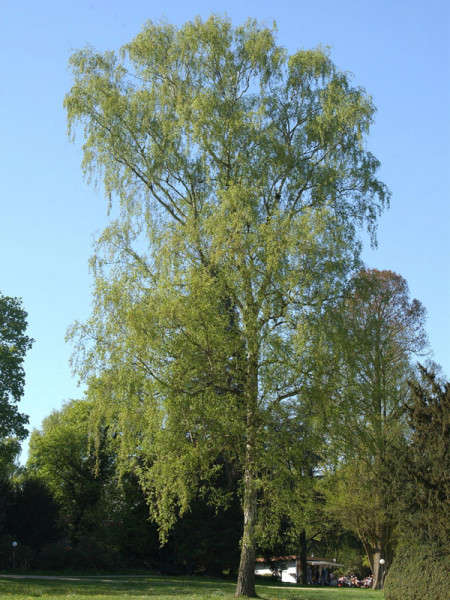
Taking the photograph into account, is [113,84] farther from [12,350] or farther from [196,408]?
[12,350]

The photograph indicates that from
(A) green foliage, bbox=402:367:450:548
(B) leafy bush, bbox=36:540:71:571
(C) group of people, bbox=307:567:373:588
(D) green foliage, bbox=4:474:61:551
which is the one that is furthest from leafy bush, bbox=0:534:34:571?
(C) group of people, bbox=307:567:373:588

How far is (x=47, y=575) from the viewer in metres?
30.6

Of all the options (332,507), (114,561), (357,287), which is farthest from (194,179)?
(114,561)

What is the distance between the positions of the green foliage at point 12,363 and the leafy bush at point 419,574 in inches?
793

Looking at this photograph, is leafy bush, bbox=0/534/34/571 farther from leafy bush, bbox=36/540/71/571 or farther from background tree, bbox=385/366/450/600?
background tree, bbox=385/366/450/600

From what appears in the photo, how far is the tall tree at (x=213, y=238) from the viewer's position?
1678cm

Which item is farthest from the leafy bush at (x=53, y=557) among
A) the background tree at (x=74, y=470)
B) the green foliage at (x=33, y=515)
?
the background tree at (x=74, y=470)

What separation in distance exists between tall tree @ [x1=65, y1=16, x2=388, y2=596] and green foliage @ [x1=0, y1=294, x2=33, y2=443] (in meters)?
14.3

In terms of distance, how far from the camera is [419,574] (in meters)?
15.9

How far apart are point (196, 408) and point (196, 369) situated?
1.04 m

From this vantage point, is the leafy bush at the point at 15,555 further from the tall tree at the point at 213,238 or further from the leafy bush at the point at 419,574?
the leafy bush at the point at 419,574

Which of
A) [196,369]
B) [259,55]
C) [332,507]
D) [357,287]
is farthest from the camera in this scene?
[332,507]

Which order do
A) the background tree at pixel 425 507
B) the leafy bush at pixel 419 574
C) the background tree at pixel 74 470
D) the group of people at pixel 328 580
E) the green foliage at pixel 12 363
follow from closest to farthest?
the leafy bush at pixel 419 574
the background tree at pixel 425 507
the green foliage at pixel 12 363
the background tree at pixel 74 470
the group of people at pixel 328 580

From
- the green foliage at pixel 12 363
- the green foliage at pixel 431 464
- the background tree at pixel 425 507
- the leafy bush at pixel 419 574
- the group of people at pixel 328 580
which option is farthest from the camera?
the group of people at pixel 328 580
